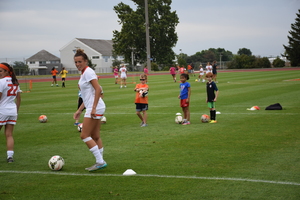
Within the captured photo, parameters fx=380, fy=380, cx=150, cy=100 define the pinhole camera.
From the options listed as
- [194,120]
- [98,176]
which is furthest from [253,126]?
[98,176]

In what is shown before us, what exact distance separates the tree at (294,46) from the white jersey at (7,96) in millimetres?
80281

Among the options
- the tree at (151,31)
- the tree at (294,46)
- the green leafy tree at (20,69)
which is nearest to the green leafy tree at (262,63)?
the tree at (294,46)

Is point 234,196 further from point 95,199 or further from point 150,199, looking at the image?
point 95,199

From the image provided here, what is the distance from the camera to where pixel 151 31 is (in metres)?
90.1

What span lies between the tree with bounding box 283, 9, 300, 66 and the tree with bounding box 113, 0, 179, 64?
→ 26.4 metres

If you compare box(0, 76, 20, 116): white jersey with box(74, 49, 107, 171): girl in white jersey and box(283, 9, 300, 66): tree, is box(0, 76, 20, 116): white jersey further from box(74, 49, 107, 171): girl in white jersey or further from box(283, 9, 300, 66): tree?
box(283, 9, 300, 66): tree

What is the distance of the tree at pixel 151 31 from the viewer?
89250mm

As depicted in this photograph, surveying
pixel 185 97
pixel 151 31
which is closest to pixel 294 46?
pixel 151 31

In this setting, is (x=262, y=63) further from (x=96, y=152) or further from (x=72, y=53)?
(x=96, y=152)

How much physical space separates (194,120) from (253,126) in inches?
96.7

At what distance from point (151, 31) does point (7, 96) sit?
274 feet

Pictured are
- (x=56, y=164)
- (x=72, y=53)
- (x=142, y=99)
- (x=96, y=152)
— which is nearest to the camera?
(x=96, y=152)

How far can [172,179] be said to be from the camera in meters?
6.42

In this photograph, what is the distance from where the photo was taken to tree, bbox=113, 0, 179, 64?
293 ft
